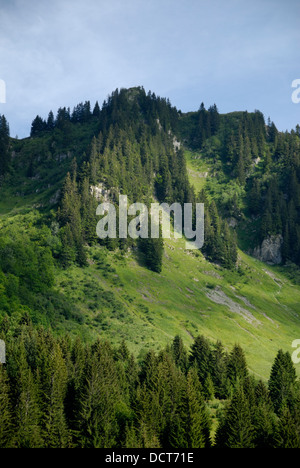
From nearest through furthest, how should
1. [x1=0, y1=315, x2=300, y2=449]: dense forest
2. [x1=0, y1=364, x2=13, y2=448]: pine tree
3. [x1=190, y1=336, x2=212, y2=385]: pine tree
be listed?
[x1=0, y1=364, x2=13, y2=448]: pine tree < [x1=0, y1=315, x2=300, y2=449]: dense forest < [x1=190, y1=336, x2=212, y2=385]: pine tree

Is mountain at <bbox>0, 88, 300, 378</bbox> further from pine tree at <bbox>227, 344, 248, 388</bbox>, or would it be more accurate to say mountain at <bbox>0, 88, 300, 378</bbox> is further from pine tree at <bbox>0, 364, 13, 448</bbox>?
pine tree at <bbox>0, 364, 13, 448</bbox>

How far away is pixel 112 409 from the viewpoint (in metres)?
52.3

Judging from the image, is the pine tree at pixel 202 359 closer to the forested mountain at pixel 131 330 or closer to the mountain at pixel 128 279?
the forested mountain at pixel 131 330

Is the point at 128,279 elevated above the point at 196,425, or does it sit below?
above

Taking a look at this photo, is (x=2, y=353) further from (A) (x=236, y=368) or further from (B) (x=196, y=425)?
(A) (x=236, y=368)

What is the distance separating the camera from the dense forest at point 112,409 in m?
45.7

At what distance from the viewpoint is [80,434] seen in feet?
160

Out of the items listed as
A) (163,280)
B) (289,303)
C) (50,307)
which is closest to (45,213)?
(163,280)

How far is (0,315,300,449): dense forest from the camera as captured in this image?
45688 millimetres

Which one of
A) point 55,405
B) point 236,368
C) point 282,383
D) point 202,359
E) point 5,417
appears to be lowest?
point 282,383

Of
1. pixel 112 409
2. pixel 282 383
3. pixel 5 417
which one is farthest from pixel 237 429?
pixel 282 383

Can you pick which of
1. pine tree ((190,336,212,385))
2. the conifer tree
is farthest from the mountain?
the conifer tree

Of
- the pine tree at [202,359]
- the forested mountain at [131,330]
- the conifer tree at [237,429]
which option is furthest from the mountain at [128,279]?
the conifer tree at [237,429]
